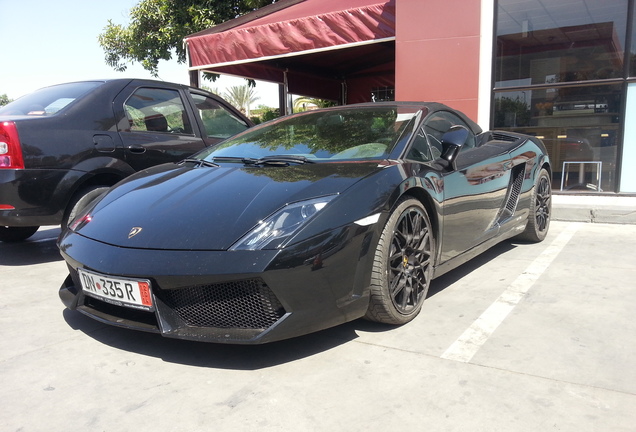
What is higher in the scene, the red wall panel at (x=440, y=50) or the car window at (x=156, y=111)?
the red wall panel at (x=440, y=50)

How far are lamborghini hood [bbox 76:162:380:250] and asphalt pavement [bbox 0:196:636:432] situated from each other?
550 mm

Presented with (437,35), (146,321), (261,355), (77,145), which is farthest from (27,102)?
(437,35)

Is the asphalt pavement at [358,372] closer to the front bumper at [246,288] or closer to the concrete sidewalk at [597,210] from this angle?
the front bumper at [246,288]

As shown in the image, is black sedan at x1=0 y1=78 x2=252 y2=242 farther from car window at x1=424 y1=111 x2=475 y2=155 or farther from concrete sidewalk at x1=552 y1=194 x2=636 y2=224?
concrete sidewalk at x1=552 y1=194 x2=636 y2=224

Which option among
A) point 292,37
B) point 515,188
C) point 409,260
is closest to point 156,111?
point 409,260

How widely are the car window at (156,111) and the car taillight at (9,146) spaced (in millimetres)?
956

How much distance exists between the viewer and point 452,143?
303cm

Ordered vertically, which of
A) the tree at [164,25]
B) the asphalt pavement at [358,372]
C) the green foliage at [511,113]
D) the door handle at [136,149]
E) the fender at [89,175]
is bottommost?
the asphalt pavement at [358,372]

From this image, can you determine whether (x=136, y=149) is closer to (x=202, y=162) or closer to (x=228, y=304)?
(x=202, y=162)

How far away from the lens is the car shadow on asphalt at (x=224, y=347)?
7.64ft

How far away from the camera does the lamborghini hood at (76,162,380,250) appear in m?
2.28

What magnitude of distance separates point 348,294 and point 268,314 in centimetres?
39

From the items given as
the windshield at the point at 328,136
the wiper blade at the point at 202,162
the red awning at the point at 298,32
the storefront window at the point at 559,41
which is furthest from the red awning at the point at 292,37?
the wiper blade at the point at 202,162

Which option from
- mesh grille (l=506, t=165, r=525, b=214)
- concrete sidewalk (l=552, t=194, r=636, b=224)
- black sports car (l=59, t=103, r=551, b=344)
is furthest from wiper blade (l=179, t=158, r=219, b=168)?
concrete sidewalk (l=552, t=194, r=636, b=224)
